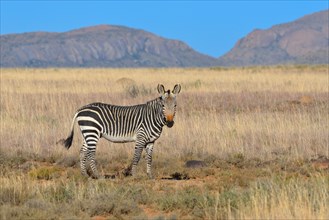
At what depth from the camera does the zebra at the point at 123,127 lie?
11906mm

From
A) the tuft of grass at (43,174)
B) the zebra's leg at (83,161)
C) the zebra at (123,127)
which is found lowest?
the tuft of grass at (43,174)

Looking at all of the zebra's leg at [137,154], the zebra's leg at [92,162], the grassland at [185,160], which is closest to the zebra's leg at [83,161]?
the zebra's leg at [92,162]

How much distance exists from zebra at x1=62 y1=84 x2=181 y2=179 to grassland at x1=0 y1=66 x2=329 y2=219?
0.45 meters

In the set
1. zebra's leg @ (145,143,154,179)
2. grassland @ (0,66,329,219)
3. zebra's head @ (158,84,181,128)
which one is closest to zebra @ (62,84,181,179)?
zebra's leg @ (145,143,154,179)

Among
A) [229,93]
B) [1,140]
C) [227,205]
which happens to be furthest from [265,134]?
[229,93]

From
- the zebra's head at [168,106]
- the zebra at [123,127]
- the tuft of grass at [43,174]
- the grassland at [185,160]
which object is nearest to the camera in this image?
the grassland at [185,160]

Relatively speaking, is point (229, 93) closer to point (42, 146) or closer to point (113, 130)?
point (42, 146)

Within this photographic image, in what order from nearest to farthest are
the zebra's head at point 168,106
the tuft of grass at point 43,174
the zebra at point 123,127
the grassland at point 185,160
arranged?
the grassland at point 185,160
the zebra's head at point 168,106
the tuft of grass at point 43,174
the zebra at point 123,127

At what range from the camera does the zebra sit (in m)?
11.9

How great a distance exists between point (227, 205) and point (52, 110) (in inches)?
537

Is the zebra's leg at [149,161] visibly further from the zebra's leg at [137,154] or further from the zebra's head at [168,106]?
the zebra's head at [168,106]

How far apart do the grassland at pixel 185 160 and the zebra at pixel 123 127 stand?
45 centimetres

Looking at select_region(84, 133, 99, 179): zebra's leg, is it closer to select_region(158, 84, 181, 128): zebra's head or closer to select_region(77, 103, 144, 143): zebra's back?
select_region(77, 103, 144, 143): zebra's back

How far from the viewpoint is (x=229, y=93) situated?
28.0 meters
